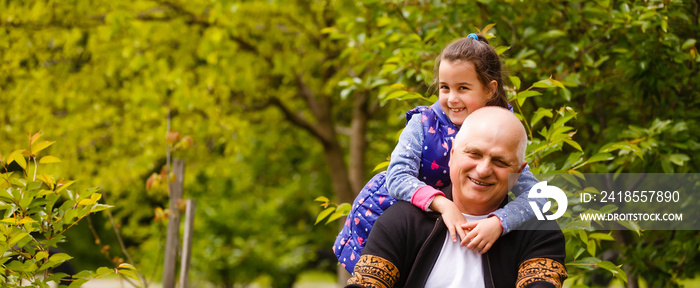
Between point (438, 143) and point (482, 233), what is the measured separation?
457 millimetres

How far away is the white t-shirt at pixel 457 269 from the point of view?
1905 millimetres

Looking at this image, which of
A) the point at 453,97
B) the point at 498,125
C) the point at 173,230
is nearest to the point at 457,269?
the point at 498,125

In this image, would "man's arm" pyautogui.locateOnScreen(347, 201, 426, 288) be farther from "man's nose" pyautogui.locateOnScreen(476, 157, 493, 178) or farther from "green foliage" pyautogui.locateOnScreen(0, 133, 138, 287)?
"green foliage" pyautogui.locateOnScreen(0, 133, 138, 287)

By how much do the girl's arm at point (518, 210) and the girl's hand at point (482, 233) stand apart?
0.08 feet

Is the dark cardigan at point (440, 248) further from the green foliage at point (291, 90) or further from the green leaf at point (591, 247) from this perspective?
the green leaf at point (591, 247)

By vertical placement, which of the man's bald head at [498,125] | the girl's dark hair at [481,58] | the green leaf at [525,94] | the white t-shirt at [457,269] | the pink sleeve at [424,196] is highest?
the girl's dark hair at [481,58]

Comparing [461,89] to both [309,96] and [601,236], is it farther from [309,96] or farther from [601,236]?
[309,96]

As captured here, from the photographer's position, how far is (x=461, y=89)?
2.19 meters

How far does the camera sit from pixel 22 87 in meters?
6.79

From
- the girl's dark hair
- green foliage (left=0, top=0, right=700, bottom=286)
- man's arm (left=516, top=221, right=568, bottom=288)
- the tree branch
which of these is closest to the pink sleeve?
man's arm (left=516, top=221, right=568, bottom=288)

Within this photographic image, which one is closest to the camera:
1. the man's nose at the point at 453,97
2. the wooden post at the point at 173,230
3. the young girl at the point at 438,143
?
the young girl at the point at 438,143

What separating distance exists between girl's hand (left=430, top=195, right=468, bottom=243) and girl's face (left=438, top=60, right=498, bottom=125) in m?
0.38

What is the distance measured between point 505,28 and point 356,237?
2145mm

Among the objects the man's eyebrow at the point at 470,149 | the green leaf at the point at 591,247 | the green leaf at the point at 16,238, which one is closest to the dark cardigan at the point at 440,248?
the man's eyebrow at the point at 470,149
